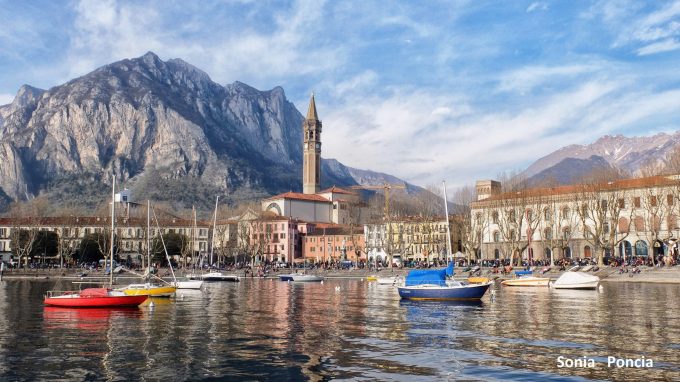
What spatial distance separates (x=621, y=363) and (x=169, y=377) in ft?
41.7

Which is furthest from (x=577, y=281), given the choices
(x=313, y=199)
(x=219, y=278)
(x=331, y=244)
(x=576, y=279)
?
(x=313, y=199)

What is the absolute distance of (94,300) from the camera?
34.7 metres

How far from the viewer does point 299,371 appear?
52.4ft

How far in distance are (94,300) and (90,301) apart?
249mm

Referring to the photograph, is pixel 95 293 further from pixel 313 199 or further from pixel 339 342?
pixel 313 199

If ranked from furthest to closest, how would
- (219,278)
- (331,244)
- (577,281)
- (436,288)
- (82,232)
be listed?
1. (331,244)
2. (82,232)
3. (219,278)
4. (577,281)
5. (436,288)

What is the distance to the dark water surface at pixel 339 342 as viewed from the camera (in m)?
15.9

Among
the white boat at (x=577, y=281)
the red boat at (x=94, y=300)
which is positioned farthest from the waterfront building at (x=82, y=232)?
the white boat at (x=577, y=281)

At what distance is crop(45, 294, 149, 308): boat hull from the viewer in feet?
114

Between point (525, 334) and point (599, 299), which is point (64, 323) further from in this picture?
point (599, 299)

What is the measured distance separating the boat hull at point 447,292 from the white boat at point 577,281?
52.7 feet

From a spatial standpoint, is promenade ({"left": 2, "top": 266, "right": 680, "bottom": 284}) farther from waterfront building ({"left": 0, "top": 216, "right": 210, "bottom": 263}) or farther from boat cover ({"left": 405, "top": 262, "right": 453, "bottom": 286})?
boat cover ({"left": 405, "top": 262, "right": 453, "bottom": 286})

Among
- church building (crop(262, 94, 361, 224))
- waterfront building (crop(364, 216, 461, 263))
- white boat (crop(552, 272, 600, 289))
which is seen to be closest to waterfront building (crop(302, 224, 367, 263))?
waterfront building (crop(364, 216, 461, 263))

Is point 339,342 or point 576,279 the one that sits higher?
point 576,279
